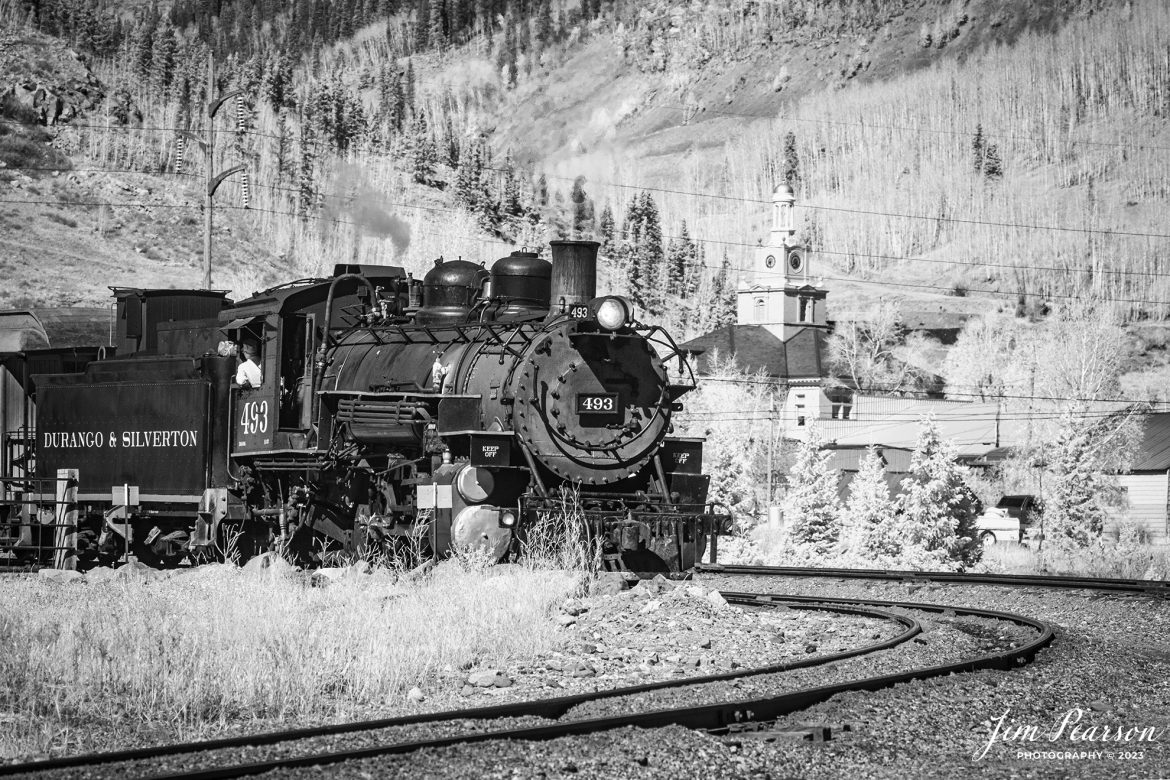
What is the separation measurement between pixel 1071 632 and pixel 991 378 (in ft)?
338

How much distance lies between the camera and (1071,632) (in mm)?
14516

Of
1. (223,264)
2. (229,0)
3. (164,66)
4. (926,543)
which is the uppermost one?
(229,0)

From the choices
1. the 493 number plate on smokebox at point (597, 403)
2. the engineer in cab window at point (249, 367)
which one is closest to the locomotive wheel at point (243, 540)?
the engineer in cab window at point (249, 367)

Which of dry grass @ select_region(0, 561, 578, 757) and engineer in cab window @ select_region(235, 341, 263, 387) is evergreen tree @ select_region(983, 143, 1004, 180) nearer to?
engineer in cab window @ select_region(235, 341, 263, 387)

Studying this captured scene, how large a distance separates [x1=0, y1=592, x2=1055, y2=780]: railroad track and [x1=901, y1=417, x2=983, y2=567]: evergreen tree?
27.6m

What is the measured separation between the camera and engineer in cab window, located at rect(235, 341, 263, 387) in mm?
18828

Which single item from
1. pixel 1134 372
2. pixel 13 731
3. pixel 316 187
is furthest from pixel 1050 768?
pixel 1134 372

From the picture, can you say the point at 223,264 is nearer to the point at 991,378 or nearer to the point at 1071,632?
the point at 1071,632

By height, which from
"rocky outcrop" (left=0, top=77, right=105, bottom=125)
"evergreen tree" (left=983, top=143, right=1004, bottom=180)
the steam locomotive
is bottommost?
the steam locomotive

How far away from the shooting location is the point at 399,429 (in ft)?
57.0

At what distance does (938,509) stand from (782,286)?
105246mm

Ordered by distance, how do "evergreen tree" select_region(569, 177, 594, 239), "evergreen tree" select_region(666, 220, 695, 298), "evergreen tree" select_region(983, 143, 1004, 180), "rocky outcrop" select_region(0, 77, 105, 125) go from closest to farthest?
1. "rocky outcrop" select_region(0, 77, 105, 125)
2. "evergreen tree" select_region(569, 177, 594, 239)
3. "evergreen tree" select_region(666, 220, 695, 298)
4. "evergreen tree" select_region(983, 143, 1004, 180)

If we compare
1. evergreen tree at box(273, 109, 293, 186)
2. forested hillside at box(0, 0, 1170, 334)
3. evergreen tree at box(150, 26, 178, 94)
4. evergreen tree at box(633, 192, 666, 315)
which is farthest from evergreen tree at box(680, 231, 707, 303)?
evergreen tree at box(150, 26, 178, 94)
